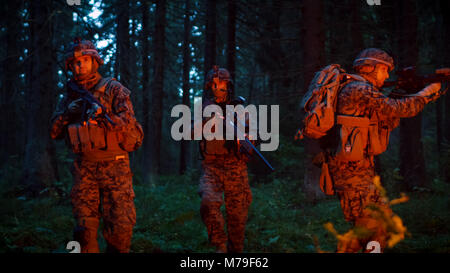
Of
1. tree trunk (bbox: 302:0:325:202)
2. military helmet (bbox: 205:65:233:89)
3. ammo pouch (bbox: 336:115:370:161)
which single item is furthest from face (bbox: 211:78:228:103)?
tree trunk (bbox: 302:0:325:202)

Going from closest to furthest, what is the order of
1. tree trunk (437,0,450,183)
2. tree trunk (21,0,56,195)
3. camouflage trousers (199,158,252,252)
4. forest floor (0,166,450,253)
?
camouflage trousers (199,158,252,252) < forest floor (0,166,450,253) < tree trunk (21,0,56,195) < tree trunk (437,0,450,183)

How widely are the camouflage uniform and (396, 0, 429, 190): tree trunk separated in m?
5.79

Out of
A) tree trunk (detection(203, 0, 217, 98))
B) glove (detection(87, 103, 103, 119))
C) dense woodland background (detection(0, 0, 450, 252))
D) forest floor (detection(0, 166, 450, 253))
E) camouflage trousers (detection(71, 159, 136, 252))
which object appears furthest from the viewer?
tree trunk (detection(203, 0, 217, 98))

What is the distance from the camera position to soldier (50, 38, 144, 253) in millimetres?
4000

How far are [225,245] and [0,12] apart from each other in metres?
12.6

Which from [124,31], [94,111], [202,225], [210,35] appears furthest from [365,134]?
[124,31]

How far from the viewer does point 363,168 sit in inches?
161

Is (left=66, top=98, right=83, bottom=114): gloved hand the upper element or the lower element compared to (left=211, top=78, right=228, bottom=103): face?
lower

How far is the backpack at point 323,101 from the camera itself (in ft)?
13.4

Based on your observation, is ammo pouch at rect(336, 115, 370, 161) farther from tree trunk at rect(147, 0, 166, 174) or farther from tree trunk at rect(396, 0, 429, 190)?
tree trunk at rect(147, 0, 166, 174)

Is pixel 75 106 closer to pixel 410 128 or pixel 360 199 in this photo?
pixel 360 199

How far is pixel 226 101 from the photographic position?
5.51m
